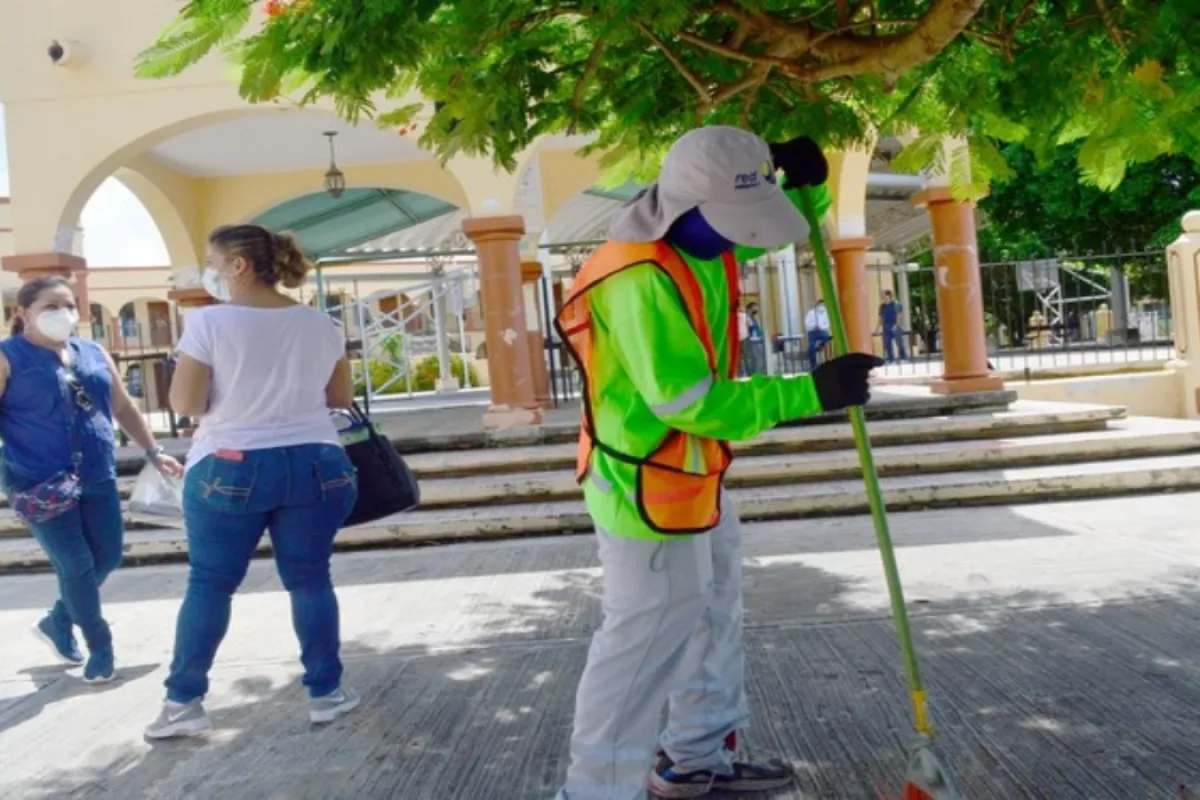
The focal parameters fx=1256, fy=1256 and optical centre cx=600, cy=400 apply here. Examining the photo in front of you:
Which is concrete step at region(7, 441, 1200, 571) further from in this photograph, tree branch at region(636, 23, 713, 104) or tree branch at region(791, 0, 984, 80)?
tree branch at region(791, 0, 984, 80)

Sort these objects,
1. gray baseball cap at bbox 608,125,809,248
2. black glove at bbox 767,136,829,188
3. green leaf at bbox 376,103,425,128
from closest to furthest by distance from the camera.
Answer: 1. gray baseball cap at bbox 608,125,809,248
2. black glove at bbox 767,136,829,188
3. green leaf at bbox 376,103,425,128

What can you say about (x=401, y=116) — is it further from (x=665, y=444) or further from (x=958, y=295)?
(x=958, y=295)

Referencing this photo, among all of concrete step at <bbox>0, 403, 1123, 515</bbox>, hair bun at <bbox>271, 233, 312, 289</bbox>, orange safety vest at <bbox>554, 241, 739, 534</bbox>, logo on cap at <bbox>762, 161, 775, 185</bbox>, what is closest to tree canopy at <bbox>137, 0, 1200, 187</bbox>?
hair bun at <bbox>271, 233, 312, 289</bbox>

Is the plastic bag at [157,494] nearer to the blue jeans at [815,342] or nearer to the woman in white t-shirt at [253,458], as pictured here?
the woman in white t-shirt at [253,458]

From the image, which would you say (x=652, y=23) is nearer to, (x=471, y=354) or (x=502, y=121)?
(x=502, y=121)

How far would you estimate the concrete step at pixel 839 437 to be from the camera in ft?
31.8

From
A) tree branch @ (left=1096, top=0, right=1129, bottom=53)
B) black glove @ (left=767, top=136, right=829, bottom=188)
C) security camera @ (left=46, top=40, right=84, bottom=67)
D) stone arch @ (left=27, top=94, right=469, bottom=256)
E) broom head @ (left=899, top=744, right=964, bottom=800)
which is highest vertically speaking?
security camera @ (left=46, top=40, right=84, bottom=67)

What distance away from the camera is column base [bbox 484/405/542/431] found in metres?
10.6

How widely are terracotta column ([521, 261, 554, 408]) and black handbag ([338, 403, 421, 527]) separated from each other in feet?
→ 30.5

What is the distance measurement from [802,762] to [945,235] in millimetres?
8061

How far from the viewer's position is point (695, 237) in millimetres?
2939

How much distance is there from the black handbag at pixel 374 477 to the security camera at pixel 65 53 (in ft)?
26.0

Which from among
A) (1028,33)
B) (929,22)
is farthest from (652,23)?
(1028,33)

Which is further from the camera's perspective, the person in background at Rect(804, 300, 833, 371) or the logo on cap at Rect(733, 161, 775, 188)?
the person in background at Rect(804, 300, 833, 371)
